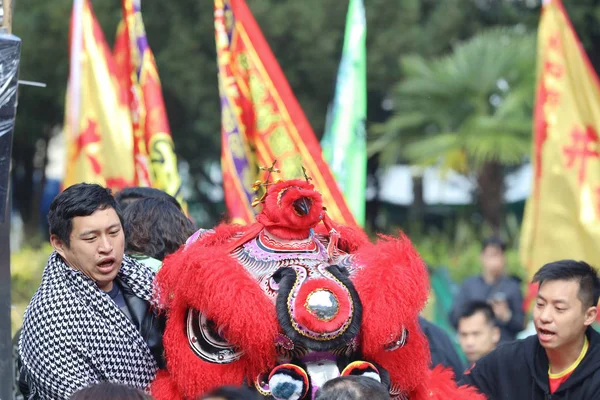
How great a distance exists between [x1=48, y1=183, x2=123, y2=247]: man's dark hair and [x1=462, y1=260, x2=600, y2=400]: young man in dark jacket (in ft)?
5.43

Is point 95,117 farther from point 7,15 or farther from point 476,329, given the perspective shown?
point 7,15

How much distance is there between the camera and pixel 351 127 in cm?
824

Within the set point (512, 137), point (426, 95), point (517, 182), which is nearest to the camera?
point (512, 137)

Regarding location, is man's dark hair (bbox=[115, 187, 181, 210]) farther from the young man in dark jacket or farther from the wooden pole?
the young man in dark jacket

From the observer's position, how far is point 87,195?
3223 millimetres

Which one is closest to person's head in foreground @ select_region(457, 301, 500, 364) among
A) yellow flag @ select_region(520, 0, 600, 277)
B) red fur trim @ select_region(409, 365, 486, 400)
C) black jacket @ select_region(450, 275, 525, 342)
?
black jacket @ select_region(450, 275, 525, 342)

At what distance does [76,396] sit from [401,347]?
1.05 m

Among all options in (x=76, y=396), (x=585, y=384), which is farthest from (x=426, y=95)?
(x=76, y=396)

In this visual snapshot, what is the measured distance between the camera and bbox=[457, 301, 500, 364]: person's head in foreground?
5766 mm

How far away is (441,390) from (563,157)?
4.21 meters

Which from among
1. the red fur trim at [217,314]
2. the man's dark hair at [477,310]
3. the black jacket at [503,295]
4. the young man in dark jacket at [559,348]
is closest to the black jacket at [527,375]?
the young man in dark jacket at [559,348]

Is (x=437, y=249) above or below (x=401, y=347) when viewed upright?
below

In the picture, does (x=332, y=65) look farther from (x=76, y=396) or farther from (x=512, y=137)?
(x=76, y=396)

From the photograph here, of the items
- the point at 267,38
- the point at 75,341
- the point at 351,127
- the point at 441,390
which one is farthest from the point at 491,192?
the point at 75,341
